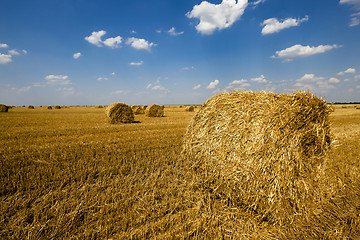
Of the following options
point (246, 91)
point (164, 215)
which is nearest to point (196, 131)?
point (246, 91)

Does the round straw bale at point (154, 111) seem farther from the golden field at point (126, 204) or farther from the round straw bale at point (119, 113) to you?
the golden field at point (126, 204)

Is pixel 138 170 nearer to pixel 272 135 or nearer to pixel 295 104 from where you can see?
pixel 272 135

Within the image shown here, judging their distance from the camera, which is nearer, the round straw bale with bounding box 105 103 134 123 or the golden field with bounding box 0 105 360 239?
the golden field with bounding box 0 105 360 239

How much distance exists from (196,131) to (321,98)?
2.68 meters

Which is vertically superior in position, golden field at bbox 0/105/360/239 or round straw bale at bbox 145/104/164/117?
round straw bale at bbox 145/104/164/117

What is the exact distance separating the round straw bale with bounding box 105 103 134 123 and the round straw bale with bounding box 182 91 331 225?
11.5 metres

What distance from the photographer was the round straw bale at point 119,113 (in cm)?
1386

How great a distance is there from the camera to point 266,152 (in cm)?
290

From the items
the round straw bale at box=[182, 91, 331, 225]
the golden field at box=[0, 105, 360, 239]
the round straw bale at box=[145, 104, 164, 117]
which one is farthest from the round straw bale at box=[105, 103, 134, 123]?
the round straw bale at box=[182, 91, 331, 225]

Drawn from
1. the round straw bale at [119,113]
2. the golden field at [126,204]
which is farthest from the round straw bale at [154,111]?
the golden field at [126,204]

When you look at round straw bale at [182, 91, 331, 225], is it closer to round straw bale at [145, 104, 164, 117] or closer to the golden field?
the golden field

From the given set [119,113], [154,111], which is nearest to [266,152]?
[119,113]

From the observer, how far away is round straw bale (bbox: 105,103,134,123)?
13.9 meters

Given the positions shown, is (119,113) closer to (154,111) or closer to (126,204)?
(154,111)
